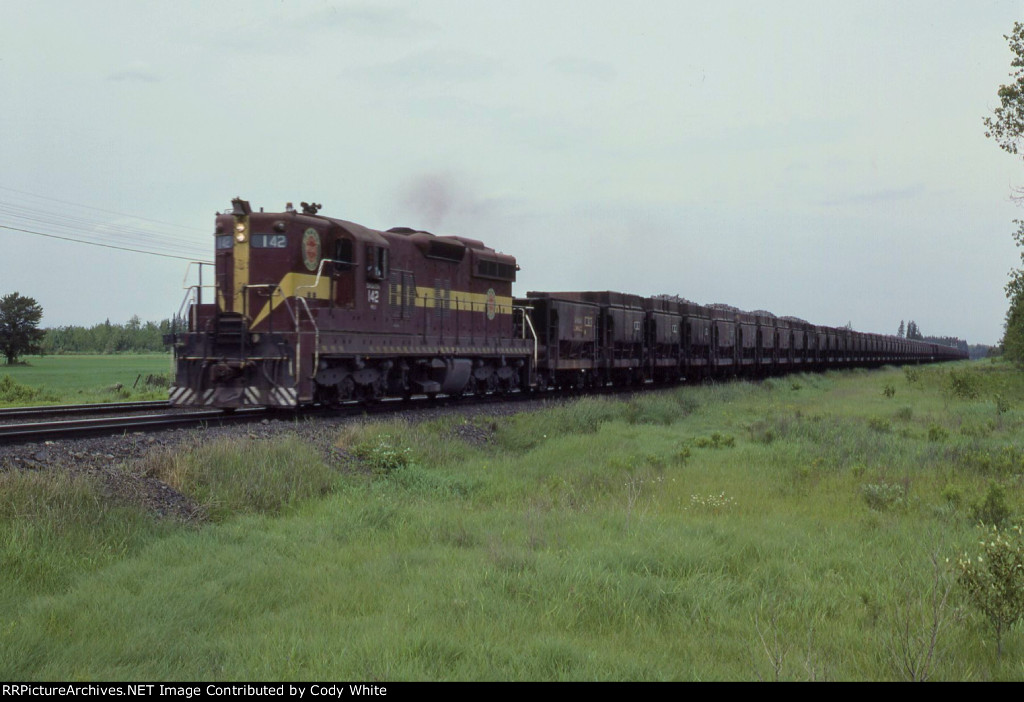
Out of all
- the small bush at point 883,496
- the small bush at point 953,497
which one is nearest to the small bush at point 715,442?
the small bush at point 883,496

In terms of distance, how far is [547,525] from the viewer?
7.06 metres

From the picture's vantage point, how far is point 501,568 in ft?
18.6

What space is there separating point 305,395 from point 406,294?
417 centimetres

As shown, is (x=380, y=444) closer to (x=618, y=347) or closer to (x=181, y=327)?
(x=181, y=327)

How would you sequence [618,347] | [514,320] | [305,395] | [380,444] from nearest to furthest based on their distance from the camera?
[380,444] → [305,395] → [514,320] → [618,347]

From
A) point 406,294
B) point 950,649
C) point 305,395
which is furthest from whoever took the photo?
point 406,294

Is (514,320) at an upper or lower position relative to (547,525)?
upper

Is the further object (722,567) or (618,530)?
(618,530)

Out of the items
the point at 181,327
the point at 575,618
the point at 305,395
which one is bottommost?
the point at 575,618

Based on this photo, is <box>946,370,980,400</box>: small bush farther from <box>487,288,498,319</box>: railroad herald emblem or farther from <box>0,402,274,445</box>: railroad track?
<box>0,402,274,445</box>: railroad track

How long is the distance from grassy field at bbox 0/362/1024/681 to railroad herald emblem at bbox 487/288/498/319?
362 inches

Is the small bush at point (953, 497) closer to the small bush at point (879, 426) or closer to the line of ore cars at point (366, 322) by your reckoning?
the small bush at point (879, 426)

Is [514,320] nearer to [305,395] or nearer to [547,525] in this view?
[305,395]

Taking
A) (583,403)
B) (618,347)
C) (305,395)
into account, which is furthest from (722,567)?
(618,347)
